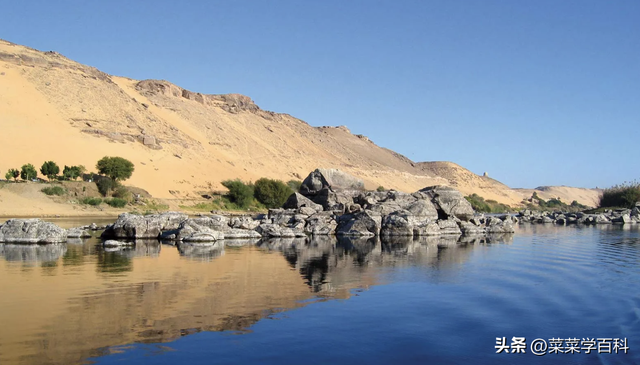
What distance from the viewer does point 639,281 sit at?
12508 millimetres

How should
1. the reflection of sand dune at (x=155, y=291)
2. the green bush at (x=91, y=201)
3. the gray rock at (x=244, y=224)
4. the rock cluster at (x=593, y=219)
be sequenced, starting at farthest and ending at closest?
1. the rock cluster at (x=593, y=219)
2. the green bush at (x=91, y=201)
3. the gray rock at (x=244, y=224)
4. the reflection of sand dune at (x=155, y=291)

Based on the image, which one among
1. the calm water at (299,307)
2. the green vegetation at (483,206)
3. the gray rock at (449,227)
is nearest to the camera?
the calm water at (299,307)

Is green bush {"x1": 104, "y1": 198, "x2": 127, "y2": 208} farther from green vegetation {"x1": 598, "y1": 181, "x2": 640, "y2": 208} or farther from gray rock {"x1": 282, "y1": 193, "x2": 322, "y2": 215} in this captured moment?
green vegetation {"x1": 598, "y1": 181, "x2": 640, "y2": 208}

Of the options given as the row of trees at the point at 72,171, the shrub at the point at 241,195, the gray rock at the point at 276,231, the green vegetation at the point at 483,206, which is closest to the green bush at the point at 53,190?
the row of trees at the point at 72,171

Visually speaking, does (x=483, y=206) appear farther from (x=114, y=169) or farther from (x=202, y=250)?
(x=202, y=250)

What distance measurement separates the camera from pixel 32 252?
16234mm

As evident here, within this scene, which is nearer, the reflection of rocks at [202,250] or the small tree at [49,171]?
the reflection of rocks at [202,250]

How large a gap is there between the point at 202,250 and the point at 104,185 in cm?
2900

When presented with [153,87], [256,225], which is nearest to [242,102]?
[153,87]

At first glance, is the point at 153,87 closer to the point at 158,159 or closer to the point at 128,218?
the point at 158,159

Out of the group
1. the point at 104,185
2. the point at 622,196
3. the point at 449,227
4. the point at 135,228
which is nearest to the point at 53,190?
the point at 104,185

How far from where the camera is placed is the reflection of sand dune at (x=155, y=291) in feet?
23.3

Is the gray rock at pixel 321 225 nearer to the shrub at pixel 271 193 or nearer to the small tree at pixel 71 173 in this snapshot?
the shrub at pixel 271 193

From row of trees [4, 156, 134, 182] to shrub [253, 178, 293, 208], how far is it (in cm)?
1224
